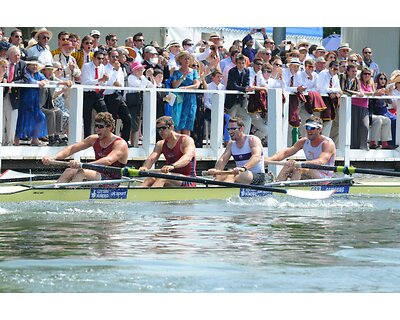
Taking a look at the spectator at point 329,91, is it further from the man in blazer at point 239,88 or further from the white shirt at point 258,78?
the man in blazer at point 239,88

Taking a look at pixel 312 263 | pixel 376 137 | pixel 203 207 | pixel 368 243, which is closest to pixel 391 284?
pixel 312 263

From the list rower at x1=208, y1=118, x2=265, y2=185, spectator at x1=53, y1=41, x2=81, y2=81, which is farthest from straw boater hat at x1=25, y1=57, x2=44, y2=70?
rower at x1=208, y1=118, x2=265, y2=185

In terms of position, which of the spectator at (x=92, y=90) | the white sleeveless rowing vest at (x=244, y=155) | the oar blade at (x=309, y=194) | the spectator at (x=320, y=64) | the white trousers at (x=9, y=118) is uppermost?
the spectator at (x=320, y=64)

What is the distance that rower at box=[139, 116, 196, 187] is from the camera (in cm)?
1792

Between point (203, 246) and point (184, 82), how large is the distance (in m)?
7.74

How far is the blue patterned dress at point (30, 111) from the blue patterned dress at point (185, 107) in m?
2.52

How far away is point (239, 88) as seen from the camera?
21.3 meters

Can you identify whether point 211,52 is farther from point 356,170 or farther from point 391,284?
point 391,284

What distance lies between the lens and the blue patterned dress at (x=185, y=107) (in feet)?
68.5

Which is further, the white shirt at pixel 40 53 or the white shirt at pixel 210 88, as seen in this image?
the white shirt at pixel 210 88

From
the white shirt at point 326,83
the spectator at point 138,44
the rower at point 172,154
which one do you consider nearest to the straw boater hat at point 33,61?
the spectator at point 138,44

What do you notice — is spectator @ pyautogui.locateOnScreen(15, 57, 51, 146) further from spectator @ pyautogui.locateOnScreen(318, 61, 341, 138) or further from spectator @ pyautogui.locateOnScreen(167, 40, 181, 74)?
spectator @ pyautogui.locateOnScreen(318, 61, 341, 138)

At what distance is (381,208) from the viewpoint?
18219mm

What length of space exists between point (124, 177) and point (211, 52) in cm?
469
